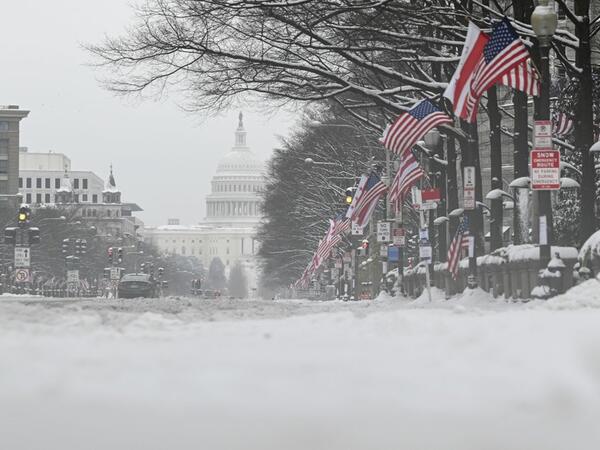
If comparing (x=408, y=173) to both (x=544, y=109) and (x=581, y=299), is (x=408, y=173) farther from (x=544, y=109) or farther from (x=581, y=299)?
(x=581, y=299)

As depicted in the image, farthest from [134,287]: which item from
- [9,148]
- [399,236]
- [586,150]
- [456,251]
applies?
[9,148]

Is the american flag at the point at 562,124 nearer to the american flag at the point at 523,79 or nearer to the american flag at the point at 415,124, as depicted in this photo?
the american flag at the point at 415,124

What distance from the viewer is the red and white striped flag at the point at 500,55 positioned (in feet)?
82.8

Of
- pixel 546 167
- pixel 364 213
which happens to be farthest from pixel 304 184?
pixel 546 167

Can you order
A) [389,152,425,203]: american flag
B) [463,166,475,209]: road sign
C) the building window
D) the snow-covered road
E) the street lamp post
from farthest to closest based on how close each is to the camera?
the building window, [389,152,425,203]: american flag, [463,166,475,209]: road sign, the street lamp post, the snow-covered road

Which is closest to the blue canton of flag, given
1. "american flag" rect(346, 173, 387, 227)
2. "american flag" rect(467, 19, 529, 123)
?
"american flag" rect(467, 19, 529, 123)

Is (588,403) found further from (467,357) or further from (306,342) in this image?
(306,342)

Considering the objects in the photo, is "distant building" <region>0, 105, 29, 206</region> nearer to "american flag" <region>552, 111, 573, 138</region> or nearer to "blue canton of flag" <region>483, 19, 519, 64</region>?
"american flag" <region>552, 111, 573, 138</region>

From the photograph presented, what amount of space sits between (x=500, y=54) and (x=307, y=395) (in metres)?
20.6

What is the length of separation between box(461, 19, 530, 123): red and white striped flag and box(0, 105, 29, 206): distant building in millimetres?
166273

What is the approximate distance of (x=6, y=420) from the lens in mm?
5516

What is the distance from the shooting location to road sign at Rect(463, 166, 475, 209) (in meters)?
33.3

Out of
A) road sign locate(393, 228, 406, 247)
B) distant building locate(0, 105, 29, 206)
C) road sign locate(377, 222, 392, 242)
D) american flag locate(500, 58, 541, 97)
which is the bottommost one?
road sign locate(393, 228, 406, 247)

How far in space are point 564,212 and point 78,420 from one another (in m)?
33.6
